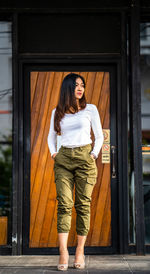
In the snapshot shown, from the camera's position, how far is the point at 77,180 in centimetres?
344

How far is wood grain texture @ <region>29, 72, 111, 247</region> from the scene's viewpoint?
4266mm

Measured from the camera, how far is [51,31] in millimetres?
4414

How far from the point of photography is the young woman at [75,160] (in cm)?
335

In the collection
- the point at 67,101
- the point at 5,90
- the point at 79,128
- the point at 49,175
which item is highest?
the point at 5,90

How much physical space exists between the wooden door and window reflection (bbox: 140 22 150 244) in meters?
0.43

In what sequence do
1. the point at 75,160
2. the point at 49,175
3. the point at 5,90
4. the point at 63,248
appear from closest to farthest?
the point at 63,248, the point at 75,160, the point at 49,175, the point at 5,90

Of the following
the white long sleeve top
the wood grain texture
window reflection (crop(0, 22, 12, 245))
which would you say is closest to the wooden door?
the wood grain texture

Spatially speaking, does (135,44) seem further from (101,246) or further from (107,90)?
(101,246)

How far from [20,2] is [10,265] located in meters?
3.00

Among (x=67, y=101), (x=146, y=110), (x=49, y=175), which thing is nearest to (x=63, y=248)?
(x=49, y=175)

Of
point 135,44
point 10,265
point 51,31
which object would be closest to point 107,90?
point 135,44

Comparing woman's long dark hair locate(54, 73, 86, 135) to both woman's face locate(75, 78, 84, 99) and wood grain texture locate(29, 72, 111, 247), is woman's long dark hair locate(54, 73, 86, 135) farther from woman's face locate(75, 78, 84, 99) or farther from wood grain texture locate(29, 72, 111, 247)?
wood grain texture locate(29, 72, 111, 247)

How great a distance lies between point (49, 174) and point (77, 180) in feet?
3.10

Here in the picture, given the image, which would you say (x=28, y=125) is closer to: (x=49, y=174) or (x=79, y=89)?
(x=49, y=174)
